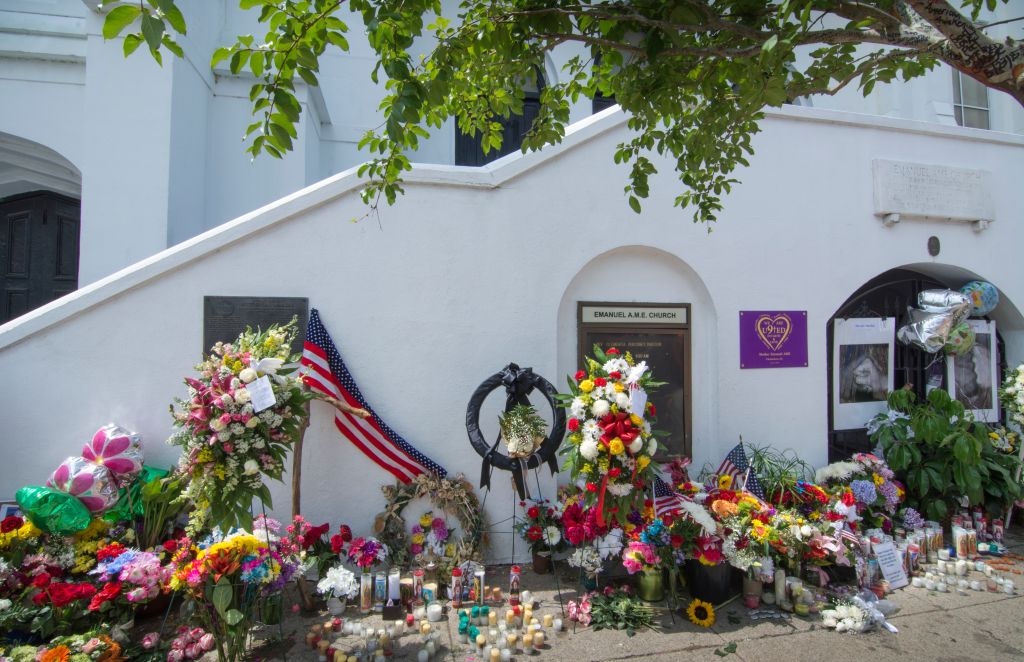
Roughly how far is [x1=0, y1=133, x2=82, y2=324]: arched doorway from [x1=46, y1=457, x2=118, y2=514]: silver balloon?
4491mm

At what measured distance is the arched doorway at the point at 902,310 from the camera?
6.46m

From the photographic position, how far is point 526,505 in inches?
203

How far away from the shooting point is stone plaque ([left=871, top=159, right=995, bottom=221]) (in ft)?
20.7

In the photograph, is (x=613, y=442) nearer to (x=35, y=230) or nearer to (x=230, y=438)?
(x=230, y=438)

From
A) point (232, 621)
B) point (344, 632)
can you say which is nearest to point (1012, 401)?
point (344, 632)

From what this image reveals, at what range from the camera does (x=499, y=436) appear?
15.0 feet

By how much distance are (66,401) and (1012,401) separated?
31.5 ft

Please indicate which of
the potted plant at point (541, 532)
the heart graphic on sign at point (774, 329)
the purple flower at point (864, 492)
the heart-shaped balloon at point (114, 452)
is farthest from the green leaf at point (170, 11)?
the purple flower at point (864, 492)

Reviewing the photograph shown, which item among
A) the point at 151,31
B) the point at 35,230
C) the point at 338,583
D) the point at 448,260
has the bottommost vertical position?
the point at 338,583

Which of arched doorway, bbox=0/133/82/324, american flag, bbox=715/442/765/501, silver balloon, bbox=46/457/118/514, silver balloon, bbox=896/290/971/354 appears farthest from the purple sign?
arched doorway, bbox=0/133/82/324

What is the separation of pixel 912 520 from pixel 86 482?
7.35m

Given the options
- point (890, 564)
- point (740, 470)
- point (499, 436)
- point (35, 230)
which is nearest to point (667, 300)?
point (740, 470)

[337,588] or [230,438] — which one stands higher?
[230,438]

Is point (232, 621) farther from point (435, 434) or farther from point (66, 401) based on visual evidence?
point (66, 401)
